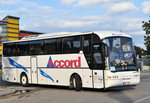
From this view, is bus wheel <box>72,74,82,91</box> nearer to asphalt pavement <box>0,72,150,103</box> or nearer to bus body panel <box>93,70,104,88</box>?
asphalt pavement <box>0,72,150,103</box>

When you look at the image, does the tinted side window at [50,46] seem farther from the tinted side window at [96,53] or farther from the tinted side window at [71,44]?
the tinted side window at [96,53]

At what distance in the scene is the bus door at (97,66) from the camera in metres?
12.9

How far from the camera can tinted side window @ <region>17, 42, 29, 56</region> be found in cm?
1781

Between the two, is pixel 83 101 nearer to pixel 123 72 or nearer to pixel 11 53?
pixel 123 72

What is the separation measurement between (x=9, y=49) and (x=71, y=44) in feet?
22.0

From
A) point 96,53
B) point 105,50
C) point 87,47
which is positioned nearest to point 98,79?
point 96,53

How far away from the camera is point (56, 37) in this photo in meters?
15.7

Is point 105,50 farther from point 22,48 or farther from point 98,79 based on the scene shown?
point 22,48

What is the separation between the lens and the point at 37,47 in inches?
667

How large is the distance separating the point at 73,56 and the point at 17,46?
5915mm

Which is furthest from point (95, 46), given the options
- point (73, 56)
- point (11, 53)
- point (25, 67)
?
point (11, 53)

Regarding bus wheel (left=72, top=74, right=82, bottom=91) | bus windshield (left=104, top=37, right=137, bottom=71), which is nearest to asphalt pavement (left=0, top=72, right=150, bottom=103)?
bus wheel (left=72, top=74, right=82, bottom=91)

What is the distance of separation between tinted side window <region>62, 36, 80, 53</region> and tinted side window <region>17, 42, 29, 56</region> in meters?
→ 3.78

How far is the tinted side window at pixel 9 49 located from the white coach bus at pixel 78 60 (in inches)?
4.8
